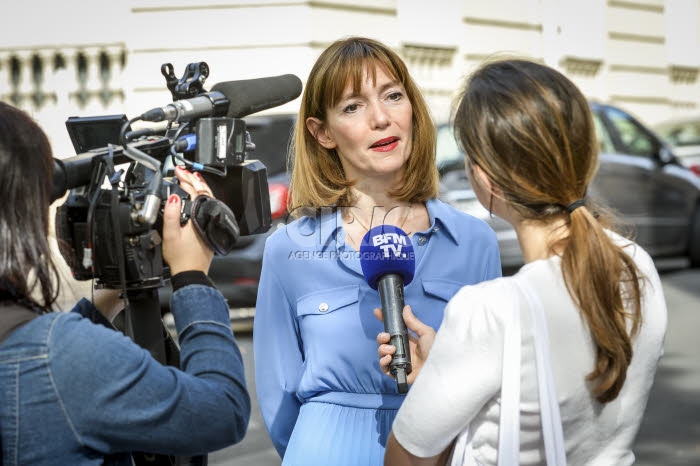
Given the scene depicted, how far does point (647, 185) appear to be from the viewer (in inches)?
418

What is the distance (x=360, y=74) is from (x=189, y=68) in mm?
738

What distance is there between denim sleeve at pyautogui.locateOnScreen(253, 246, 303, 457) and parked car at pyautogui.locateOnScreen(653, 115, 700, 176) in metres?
11.0

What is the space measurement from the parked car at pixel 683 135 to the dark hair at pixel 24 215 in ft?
39.6

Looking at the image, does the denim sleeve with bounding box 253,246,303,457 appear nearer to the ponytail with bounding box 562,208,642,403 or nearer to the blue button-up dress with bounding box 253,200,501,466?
the blue button-up dress with bounding box 253,200,501,466

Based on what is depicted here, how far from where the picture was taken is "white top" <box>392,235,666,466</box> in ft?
6.58

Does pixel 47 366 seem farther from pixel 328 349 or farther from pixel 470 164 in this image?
pixel 328 349

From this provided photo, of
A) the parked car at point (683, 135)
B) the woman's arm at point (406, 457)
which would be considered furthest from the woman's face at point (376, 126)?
the parked car at point (683, 135)

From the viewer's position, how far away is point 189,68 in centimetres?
243

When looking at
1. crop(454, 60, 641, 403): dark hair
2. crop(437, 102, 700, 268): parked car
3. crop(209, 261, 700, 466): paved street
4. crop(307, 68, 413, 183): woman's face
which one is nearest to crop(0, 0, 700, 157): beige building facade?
crop(437, 102, 700, 268): parked car

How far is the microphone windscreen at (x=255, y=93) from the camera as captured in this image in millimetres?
2469

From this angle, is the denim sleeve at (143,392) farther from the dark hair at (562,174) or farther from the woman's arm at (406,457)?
the dark hair at (562,174)

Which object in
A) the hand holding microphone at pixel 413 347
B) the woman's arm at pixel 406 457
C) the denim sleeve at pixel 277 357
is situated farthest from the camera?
the denim sleeve at pixel 277 357

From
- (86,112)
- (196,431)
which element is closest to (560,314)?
(196,431)

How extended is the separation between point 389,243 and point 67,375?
92cm
